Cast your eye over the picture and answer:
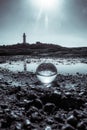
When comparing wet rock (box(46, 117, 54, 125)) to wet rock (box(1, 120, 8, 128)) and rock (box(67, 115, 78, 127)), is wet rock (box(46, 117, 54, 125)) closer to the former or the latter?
rock (box(67, 115, 78, 127))

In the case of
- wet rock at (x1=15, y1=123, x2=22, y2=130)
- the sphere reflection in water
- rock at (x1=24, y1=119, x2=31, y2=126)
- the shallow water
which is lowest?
the shallow water

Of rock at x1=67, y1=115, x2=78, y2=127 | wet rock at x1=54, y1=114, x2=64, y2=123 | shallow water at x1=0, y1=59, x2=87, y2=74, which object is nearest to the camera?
rock at x1=67, y1=115, x2=78, y2=127

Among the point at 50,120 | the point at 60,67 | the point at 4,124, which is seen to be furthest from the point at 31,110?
the point at 60,67

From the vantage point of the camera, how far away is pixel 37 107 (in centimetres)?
526

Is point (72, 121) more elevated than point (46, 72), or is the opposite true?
point (46, 72)

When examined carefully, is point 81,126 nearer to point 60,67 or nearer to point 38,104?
point 38,104

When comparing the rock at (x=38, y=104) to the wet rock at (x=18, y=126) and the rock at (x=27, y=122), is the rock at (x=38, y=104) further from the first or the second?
the wet rock at (x=18, y=126)

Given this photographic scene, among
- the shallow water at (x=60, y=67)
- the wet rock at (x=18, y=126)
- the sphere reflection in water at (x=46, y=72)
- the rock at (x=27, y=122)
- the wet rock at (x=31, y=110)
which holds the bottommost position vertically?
the shallow water at (x=60, y=67)

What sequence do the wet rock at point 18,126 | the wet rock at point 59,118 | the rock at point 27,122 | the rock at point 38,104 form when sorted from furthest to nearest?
the rock at point 38,104 < the wet rock at point 59,118 < the rock at point 27,122 < the wet rock at point 18,126

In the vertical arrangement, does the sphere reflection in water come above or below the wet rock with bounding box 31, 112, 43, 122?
above

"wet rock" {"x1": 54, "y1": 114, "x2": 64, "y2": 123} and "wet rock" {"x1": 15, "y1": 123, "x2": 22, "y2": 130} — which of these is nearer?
"wet rock" {"x1": 15, "y1": 123, "x2": 22, "y2": 130}

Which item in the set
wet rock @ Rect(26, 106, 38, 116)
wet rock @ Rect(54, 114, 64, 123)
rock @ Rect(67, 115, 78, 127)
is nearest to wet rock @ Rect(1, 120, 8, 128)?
wet rock @ Rect(26, 106, 38, 116)

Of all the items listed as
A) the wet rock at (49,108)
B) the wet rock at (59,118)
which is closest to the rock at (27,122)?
the wet rock at (59,118)

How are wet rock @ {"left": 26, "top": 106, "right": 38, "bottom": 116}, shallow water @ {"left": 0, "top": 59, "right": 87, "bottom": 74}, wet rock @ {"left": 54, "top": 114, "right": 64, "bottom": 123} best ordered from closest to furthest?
wet rock @ {"left": 54, "top": 114, "right": 64, "bottom": 123}
wet rock @ {"left": 26, "top": 106, "right": 38, "bottom": 116}
shallow water @ {"left": 0, "top": 59, "right": 87, "bottom": 74}
